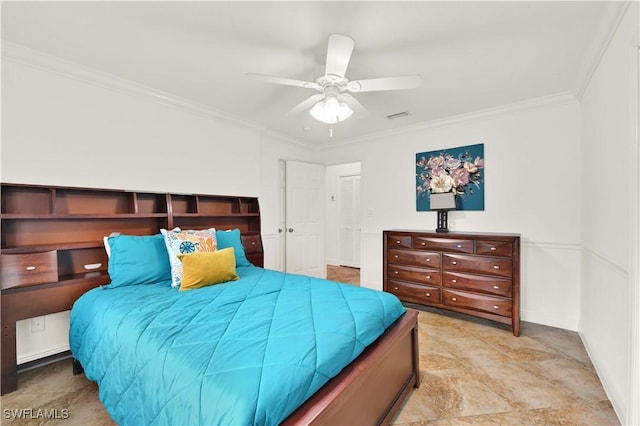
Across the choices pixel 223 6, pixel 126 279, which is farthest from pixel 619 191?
pixel 126 279

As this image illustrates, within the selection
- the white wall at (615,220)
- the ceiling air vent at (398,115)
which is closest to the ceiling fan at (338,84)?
the ceiling air vent at (398,115)

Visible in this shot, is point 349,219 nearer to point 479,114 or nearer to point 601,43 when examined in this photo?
point 479,114

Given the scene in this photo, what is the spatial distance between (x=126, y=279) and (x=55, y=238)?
803 millimetres

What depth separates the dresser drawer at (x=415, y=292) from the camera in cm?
327

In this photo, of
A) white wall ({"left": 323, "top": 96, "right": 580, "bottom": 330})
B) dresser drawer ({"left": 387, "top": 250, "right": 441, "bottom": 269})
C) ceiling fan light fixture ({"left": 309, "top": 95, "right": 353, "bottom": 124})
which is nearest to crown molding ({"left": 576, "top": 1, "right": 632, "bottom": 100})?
white wall ({"left": 323, "top": 96, "right": 580, "bottom": 330})

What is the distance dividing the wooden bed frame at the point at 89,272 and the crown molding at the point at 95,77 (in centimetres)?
98

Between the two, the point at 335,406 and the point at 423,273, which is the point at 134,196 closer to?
the point at 335,406

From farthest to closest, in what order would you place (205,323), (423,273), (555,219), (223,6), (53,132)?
(423,273), (555,219), (53,132), (223,6), (205,323)

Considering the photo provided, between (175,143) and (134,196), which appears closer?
(134,196)

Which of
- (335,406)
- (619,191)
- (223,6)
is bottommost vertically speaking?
(335,406)

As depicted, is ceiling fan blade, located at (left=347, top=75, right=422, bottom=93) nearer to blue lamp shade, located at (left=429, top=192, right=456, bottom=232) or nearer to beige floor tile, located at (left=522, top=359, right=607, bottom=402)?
blue lamp shade, located at (left=429, top=192, right=456, bottom=232)

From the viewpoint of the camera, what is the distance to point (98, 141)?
2562mm

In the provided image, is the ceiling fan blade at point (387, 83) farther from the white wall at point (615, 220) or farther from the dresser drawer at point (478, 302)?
the dresser drawer at point (478, 302)

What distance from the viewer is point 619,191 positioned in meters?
1.74
